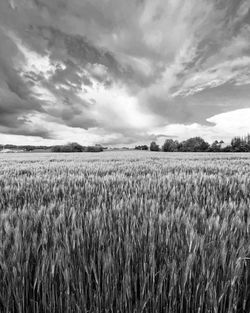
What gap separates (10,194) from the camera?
8.73ft

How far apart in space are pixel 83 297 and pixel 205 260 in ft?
1.82

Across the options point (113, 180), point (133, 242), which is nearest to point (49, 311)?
point (133, 242)

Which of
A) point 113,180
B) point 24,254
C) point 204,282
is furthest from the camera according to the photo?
point 113,180

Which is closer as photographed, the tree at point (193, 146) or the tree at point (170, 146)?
the tree at point (193, 146)

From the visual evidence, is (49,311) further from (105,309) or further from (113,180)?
(113,180)

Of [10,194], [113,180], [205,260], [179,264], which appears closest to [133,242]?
[179,264]

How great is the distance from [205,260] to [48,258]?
726 millimetres

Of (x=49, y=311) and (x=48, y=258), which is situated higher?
(x=48, y=258)

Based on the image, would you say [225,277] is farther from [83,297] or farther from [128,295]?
[83,297]

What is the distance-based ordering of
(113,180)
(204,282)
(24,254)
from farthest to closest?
(113,180)
(24,254)
(204,282)

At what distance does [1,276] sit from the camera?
92cm

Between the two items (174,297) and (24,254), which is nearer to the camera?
(174,297)

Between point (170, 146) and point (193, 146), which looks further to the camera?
point (170, 146)

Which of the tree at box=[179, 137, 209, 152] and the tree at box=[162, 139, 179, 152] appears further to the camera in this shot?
the tree at box=[162, 139, 179, 152]
